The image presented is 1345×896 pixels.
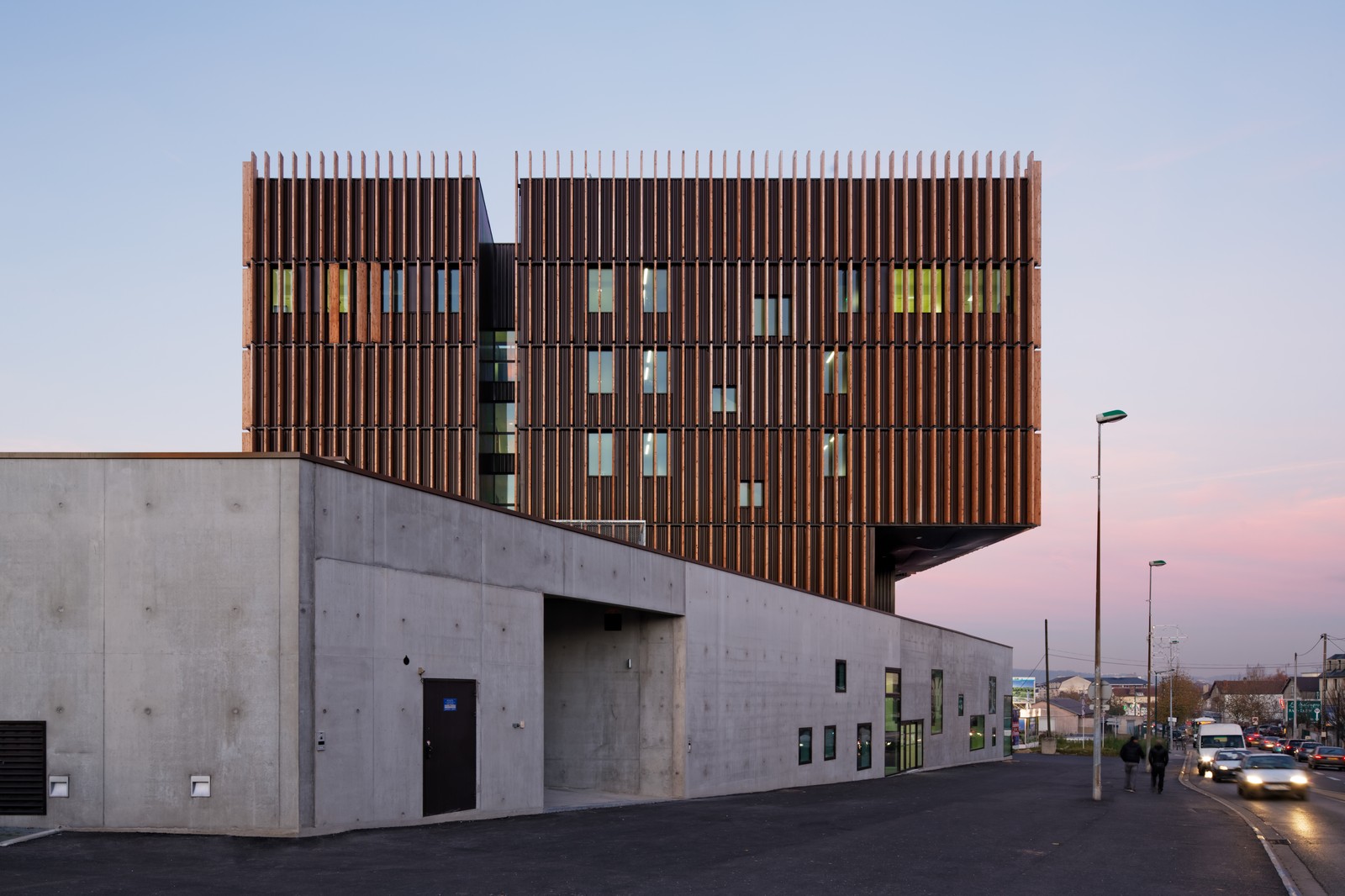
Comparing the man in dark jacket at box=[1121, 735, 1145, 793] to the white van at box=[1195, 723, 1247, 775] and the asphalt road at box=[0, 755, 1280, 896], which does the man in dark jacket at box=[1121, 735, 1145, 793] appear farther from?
the white van at box=[1195, 723, 1247, 775]

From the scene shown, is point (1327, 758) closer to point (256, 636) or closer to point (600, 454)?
point (600, 454)

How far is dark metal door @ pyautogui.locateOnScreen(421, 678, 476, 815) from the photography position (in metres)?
19.3

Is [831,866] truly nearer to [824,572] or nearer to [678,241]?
[824,572]

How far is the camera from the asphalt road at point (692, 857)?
13.4m

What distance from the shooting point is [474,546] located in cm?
2045

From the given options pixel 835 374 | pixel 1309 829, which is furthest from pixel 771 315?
pixel 1309 829

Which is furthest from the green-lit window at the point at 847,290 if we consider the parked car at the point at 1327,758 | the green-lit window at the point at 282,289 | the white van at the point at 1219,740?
the parked car at the point at 1327,758

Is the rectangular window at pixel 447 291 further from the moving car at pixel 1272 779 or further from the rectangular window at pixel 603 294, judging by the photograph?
the moving car at pixel 1272 779

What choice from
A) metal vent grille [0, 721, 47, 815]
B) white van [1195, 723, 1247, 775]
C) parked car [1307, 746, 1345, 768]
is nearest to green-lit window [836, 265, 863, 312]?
white van [1195, 723, 1247, 775]

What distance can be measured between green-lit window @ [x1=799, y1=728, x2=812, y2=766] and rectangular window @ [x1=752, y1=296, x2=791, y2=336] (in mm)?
19167

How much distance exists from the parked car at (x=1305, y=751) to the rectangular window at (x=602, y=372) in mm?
41188

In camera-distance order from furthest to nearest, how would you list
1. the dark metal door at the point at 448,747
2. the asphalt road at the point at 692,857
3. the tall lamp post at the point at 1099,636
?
1. the tall lamp post at the point at 1099,636
2. the dark metal door at the point at 448,747
3. the asphalt road at the point at 692,857

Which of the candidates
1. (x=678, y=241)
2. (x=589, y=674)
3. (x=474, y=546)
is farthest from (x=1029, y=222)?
(x=474, y=546)

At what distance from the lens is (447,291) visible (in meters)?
49.8
